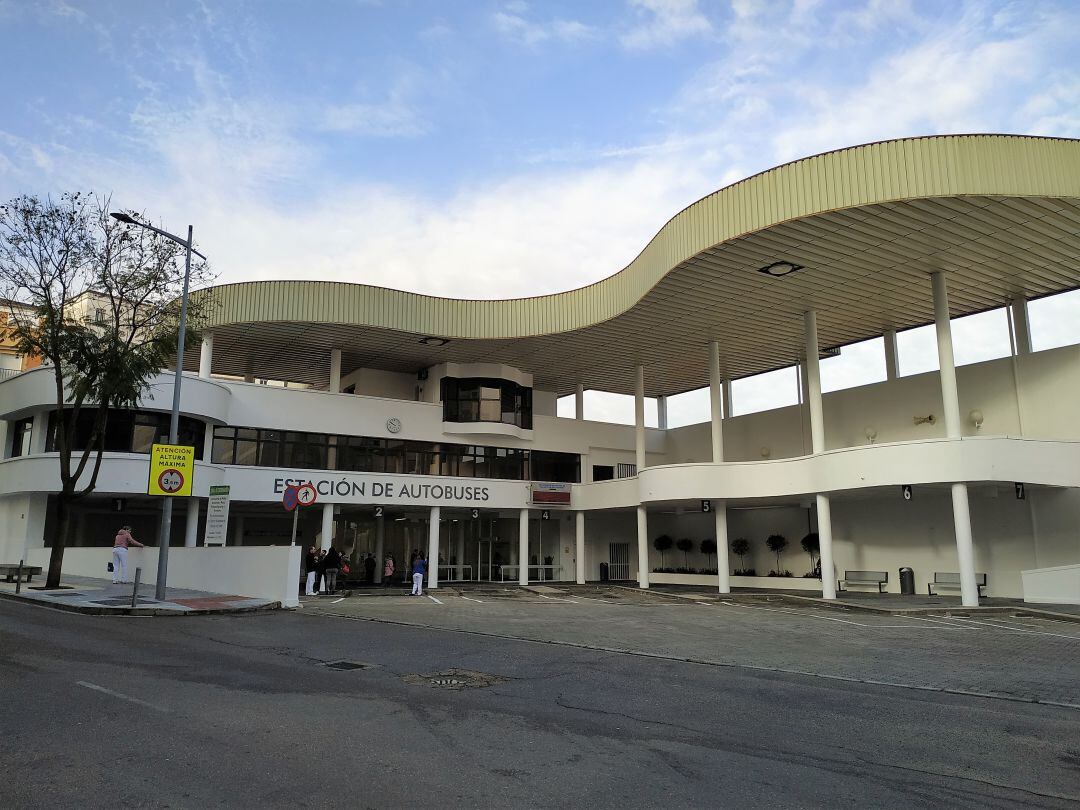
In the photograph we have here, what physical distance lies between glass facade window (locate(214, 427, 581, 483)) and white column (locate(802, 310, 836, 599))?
13776 millimetres

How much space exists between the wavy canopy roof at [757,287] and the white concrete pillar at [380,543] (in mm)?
7070

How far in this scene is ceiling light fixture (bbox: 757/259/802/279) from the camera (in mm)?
22469

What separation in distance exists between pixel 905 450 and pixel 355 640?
54.6 ft

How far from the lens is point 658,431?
133 ft

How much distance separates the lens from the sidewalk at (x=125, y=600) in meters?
16.7

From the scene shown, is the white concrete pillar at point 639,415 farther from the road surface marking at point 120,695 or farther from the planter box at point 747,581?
the road surface marking at point 120,695

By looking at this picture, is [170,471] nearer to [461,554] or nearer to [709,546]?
[461,554]

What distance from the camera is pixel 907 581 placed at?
27.6 metres

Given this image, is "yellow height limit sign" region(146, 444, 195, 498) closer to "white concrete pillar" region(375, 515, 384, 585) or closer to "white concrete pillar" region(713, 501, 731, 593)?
"white concrete pillar" region(375, 515, 384, 585)

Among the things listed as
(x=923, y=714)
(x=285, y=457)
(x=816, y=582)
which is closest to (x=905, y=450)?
(x=816, y=582)

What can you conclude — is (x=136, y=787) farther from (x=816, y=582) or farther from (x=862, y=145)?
(x=816, y=582)

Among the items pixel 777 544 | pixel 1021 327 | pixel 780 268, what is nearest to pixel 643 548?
pixel 777 544

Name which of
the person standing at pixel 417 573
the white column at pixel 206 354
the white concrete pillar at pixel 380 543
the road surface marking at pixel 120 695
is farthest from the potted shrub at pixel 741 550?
the road surface marking at pixel 120 695

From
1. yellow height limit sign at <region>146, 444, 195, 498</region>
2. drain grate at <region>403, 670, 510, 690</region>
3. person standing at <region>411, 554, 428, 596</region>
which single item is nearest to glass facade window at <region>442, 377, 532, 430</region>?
person standing at <region>411, 554, 428, 596</region>
